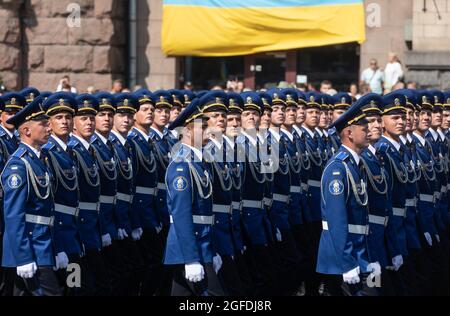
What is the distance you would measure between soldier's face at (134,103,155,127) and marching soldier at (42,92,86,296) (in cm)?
250

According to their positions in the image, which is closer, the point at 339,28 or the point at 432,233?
the point at 432,233

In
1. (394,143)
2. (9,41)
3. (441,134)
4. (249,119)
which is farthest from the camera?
(9,41)

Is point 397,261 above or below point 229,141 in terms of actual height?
below

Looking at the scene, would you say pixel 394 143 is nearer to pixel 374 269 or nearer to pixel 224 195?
pixel 224 195

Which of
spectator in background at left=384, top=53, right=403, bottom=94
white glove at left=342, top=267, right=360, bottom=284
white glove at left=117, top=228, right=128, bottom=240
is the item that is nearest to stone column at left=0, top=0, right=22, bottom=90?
spectator in background at left=384, top=53, right=403, bottom=94

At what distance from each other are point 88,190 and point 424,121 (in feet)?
12.3

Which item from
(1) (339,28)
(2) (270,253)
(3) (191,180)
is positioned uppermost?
(1) (339,28)

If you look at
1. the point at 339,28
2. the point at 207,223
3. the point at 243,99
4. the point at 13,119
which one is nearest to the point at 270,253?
the point at 243,99

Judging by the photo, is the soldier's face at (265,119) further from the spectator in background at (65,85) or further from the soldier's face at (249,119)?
the spectator in background at (65,85)

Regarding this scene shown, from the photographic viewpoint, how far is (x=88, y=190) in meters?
11.3

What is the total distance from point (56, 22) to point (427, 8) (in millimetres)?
6157

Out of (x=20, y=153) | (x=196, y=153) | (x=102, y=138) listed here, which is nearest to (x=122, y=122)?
(x=102, y=138)

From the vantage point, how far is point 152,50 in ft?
76.1

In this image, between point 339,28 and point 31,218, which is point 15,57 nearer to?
point 339,28
